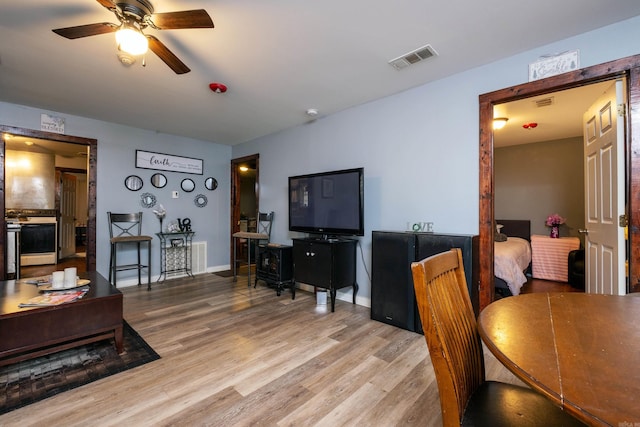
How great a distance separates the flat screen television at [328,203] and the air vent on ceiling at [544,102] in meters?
2.23

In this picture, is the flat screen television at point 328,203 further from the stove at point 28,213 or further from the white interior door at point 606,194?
the stove at point 28,213

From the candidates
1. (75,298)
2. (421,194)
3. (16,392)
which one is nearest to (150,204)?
(75,298)

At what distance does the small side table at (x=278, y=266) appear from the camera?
12.2 feet

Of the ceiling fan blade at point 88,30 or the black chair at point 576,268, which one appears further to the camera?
the black chair at point 576,268

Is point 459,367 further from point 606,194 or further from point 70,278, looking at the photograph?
point 70,278

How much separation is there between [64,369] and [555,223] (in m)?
6.45

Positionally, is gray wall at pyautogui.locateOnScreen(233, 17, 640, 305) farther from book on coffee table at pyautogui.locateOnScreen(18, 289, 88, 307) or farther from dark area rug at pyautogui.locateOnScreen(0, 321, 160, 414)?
book on coffee table at pyautogui.locateOnScreen(18, 289, 88, 307)

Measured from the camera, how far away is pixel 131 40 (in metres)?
1.74

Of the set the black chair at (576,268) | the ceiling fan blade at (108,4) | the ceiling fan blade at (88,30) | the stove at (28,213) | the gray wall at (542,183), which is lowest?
the black chair at (576,268)

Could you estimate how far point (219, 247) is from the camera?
17.3ft

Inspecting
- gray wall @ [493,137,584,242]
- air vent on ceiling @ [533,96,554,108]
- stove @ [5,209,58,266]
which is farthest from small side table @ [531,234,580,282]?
stove @ [5,209,58,266]

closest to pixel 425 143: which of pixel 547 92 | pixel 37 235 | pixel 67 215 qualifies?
pixel 547 92

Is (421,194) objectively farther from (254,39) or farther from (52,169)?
(52,169)

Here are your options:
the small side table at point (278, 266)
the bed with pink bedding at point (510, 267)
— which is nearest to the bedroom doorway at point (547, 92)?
the bed with pink bedding at point (510, 267)
